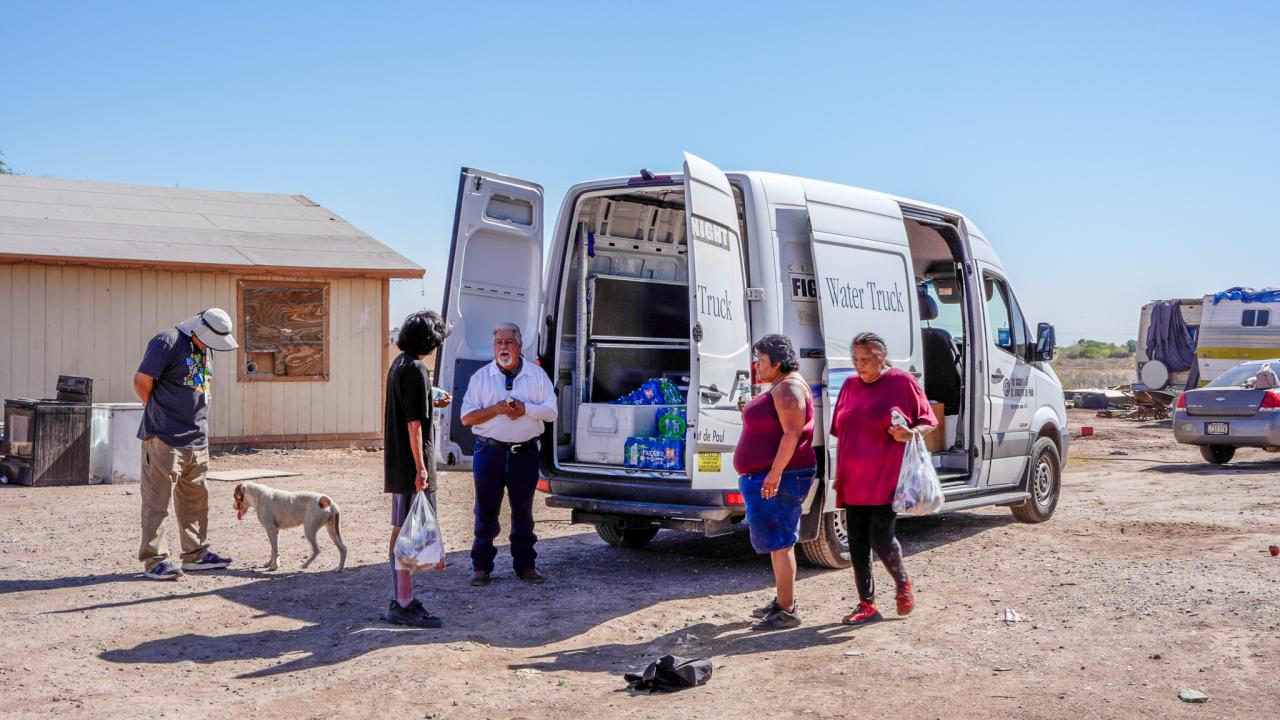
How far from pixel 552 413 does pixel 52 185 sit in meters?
13.8

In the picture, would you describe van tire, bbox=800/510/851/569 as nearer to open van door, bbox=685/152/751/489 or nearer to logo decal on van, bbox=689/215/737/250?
open van door, bbox=685/152/751/489

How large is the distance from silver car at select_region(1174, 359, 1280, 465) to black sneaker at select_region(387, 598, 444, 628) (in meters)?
12.2

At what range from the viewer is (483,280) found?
8.12m

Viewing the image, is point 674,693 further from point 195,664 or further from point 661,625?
point 195,664

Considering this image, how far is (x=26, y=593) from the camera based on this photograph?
723 centimetres

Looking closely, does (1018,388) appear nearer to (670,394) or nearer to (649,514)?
(670,394)

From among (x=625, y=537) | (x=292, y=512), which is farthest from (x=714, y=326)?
(x=292, y=512)

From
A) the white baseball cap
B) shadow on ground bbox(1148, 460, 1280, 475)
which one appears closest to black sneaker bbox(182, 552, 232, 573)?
the white baseball cap

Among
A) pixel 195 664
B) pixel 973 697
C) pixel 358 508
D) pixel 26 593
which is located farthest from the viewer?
pixel 358 508

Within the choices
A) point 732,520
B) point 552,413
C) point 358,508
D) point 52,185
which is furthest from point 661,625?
point 52,185

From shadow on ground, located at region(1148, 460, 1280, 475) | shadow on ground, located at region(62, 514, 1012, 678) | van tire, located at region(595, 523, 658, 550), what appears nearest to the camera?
shadow on ground, located at region(62, 514, 1012, 678)

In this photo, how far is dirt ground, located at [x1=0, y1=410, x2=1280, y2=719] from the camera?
5.05 metres

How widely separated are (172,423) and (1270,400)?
13294mm

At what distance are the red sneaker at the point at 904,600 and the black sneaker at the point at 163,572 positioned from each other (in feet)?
15.0
